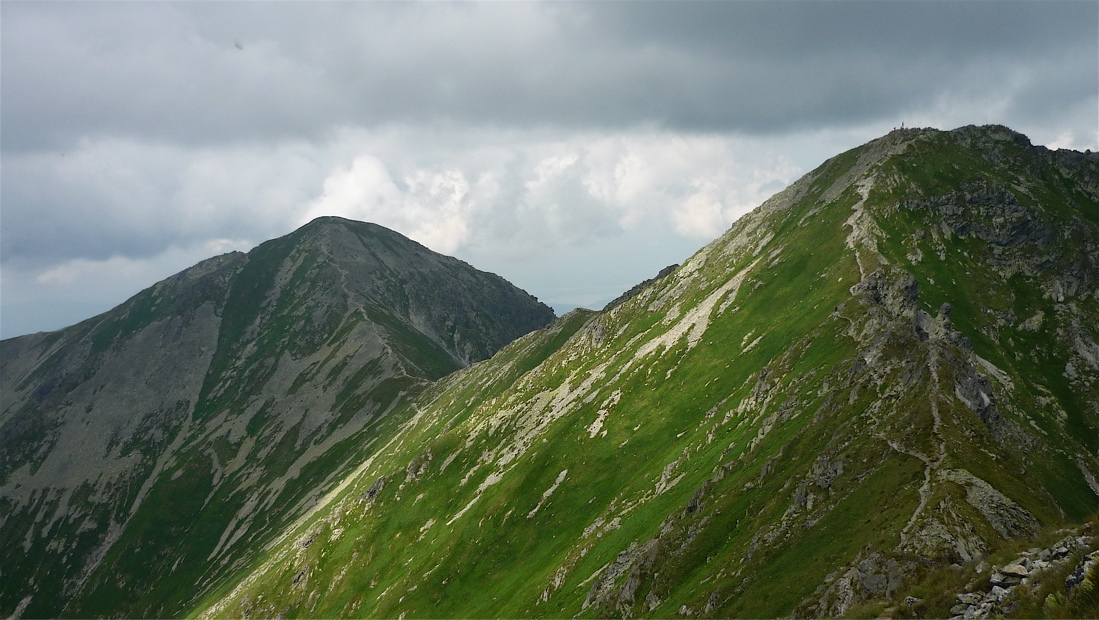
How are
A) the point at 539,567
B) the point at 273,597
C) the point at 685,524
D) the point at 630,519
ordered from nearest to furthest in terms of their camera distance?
the point at 685,524
the point at 630,519
the point at 539,567
the point at 273,597

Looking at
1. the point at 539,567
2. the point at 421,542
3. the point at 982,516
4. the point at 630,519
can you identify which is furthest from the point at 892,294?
the point at 421,542

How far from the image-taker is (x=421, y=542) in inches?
4924

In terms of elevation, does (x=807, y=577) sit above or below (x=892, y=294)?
below

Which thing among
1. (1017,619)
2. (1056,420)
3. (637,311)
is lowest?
(1056,420)

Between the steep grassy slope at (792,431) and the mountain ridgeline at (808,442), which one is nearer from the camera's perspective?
the mountain ridgeline at (808,442)

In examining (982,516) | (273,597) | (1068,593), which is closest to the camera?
(1068,593)

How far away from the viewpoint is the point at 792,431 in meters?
70.0

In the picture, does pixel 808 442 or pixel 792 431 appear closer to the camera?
pixel 808 442

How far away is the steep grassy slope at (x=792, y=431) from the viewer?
50094mm

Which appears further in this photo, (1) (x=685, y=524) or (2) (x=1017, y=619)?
(1) (x=685, y=524)

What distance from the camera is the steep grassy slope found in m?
50.1

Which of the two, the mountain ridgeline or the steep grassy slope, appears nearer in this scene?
the mountain ridgeline

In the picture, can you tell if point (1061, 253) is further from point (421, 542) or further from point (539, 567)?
point (421, 542)

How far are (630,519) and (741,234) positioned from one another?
4174 inches
